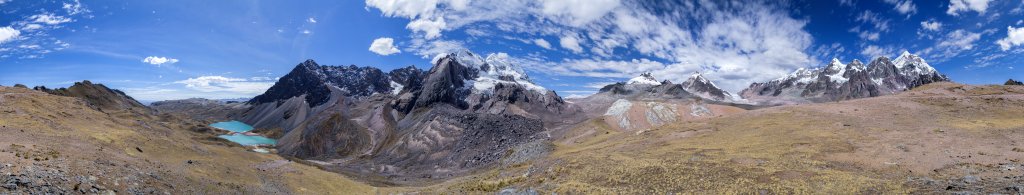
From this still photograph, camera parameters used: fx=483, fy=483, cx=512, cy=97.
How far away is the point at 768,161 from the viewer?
5881cm

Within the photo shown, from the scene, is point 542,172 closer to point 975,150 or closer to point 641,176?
point 641,176

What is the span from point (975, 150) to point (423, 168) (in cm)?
10946

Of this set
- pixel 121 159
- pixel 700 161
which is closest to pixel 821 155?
pixel 700 161

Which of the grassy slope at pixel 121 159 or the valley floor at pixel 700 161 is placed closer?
the valley floor at pixel 700 161

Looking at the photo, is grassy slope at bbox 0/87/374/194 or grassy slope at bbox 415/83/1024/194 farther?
grassy slope at bbox 415/83/1024/194

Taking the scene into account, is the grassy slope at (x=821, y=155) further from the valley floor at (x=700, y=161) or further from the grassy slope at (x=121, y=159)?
the grassy slope at (x=121, y=159)

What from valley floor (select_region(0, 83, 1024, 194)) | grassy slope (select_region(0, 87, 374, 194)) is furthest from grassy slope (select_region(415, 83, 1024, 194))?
grassy slope (select_region(0, 87, 374, 194))

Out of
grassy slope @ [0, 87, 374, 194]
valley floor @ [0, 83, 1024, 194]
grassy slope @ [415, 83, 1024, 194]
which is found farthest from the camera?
grassy slope @ [415, 83, 1024, 194]

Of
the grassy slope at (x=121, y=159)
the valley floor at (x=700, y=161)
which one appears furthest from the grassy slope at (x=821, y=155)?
the grassy slope at (x=121, y=159)

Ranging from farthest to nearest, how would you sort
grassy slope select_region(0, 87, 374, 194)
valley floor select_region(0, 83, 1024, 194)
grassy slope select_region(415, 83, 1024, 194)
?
1. grassy slope select_region(415, 83, 1024, 194)
2. grassy slope select_region(0, 87, 374, 194)
3. valley floor select_region(0, 83, 1024, 194)

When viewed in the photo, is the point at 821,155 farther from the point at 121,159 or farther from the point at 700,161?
the point at 121,159

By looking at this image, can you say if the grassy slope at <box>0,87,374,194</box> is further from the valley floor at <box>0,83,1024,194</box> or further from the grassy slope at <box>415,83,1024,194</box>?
the grassy slope at <box>415,83,1024,194</box>

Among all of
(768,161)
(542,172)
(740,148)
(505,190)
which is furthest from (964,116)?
(505,190)

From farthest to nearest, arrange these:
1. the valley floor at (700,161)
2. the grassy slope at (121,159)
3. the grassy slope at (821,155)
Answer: the grassy slope at (821,155) → the grassy slope at (121,159) → the valley floor at (700,161)
